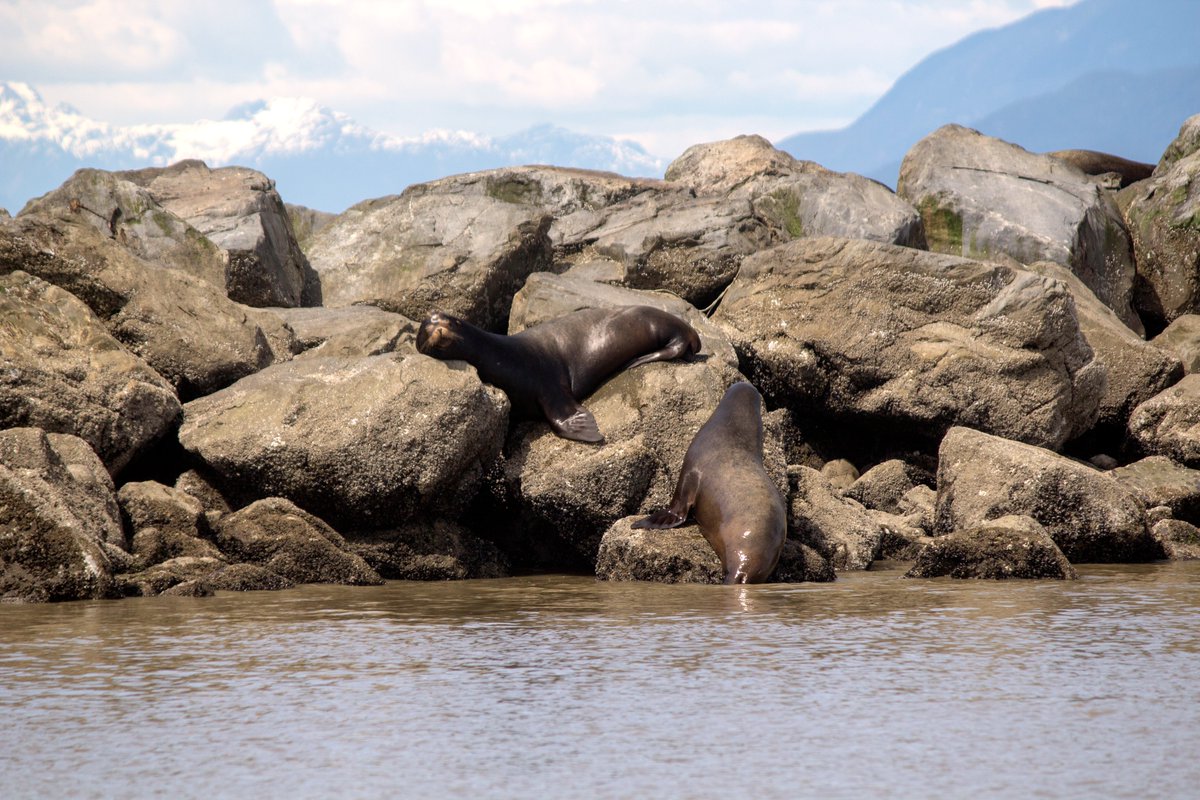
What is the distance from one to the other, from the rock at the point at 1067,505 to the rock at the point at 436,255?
21.8 feet

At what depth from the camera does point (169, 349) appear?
1147 centimetres

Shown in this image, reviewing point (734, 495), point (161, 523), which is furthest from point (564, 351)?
point (161, 523)

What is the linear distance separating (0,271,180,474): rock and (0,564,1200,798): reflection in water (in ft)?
7.03

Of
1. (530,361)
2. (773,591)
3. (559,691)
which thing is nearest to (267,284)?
(530,361)

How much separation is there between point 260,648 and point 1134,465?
943 cm

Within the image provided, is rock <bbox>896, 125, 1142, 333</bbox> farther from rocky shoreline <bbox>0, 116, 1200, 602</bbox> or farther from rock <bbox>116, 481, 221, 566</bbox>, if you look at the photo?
rock <bbox>116, 481, 221, 566</bbox>

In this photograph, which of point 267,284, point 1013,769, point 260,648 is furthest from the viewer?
point 267,284

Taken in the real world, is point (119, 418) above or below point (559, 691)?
above

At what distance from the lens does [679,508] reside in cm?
1005

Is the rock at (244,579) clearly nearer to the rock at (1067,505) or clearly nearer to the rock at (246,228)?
the rock at (1067,505)

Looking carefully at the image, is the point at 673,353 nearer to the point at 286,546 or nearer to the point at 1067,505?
the point at 1067,505

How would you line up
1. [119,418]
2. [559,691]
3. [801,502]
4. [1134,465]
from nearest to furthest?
[559,691] → [119,418] → [801,502] → [1134,465]

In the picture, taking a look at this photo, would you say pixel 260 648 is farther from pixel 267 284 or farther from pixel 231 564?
pixel 267 284

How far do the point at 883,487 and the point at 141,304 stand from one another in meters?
6.89
